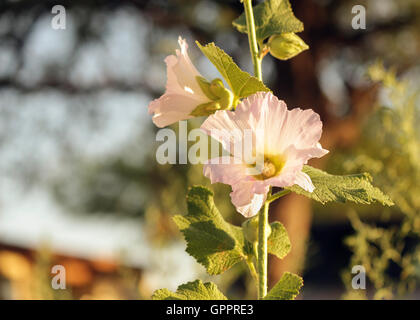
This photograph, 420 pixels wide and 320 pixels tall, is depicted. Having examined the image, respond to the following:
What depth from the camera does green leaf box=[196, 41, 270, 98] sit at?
0.53 meters

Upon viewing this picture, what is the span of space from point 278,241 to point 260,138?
0.54ft

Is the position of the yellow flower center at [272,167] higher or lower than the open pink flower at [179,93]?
lower

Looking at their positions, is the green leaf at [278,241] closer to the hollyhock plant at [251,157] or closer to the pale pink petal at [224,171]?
the hollyhock plant at [251,157]

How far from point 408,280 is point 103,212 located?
6640 millimetres

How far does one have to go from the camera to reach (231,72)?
546 millimetres

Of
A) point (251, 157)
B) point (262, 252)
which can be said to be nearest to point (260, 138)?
point (251, 157)

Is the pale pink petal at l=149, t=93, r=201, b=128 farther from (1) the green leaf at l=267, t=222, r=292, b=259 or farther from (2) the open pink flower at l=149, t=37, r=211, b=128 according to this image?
(1) the green leaf at l=267, t=222, r=292, b=259

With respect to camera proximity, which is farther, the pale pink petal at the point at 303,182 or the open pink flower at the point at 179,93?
the open pink flower at the point at 179,93

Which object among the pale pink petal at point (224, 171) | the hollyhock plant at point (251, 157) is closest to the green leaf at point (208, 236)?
the hollyhock plant at point (251, 157)

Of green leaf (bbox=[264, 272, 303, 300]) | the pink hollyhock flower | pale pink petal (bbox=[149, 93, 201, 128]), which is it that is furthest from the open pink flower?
green leaf (bbox=[264, 272, 303, 300])

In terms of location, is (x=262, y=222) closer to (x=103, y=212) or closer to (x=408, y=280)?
(x=408, y=280)

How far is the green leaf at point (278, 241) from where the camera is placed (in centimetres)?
62

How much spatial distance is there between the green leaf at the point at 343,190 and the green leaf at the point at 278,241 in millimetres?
94

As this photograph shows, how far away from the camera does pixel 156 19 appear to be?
3824mm
